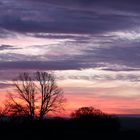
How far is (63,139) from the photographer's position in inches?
2475

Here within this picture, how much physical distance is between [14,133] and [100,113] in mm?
39114

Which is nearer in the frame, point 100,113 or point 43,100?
point 100,113

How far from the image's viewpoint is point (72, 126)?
82.0 m

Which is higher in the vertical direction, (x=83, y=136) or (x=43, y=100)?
(x=43, y=100)

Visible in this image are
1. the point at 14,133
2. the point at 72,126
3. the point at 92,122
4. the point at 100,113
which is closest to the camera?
the point at 14,133

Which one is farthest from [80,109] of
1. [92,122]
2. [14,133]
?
[14,133]

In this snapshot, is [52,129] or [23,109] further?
[23,109]

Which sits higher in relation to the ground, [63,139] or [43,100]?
[43,100]

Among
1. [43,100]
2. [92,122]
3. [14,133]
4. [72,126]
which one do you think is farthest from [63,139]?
[43,100]

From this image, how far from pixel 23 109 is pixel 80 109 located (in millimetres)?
10365

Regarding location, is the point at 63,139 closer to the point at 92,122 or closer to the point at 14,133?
the point at 14,133

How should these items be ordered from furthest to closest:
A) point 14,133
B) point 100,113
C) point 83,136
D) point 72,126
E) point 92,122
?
point 100,113, point 92,122, point 72,126, point 83,136, point 14,133

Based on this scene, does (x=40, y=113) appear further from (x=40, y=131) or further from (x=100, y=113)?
(x=40, y=131)

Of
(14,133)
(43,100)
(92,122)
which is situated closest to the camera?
(14,133)
